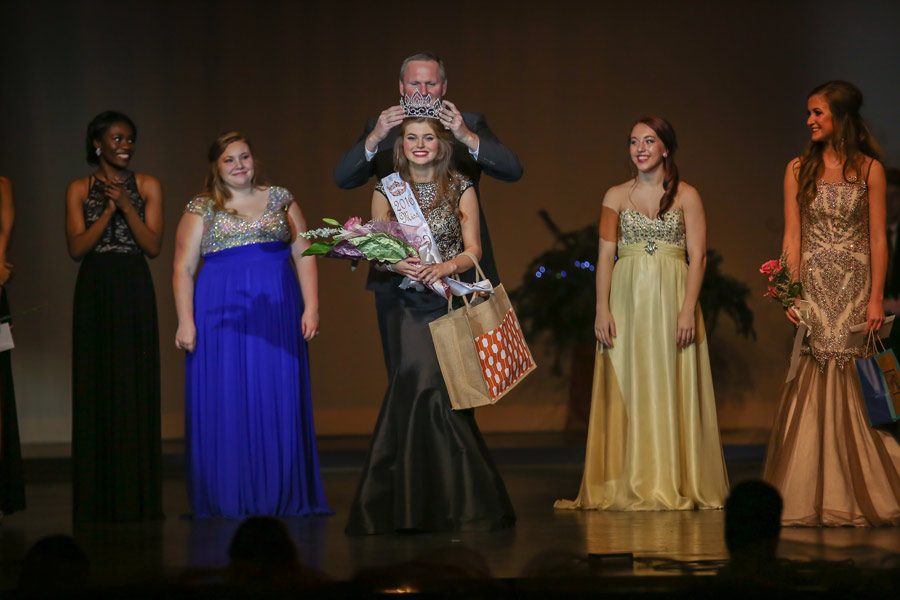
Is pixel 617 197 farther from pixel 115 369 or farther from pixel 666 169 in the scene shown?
pixel 115 369

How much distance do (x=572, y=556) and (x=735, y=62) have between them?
6591 millimetres

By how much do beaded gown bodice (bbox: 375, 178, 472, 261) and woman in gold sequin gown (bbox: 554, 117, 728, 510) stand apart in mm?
1089

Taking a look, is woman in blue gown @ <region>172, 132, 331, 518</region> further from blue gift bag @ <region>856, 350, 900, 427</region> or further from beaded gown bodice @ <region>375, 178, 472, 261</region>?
blue gift bag @ <region>856, 350, 900, 427</region>

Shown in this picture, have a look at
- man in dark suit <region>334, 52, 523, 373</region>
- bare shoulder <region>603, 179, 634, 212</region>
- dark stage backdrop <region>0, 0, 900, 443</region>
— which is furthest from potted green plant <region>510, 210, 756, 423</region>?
man in dark suit <region>334, 52, 523, 373</region>

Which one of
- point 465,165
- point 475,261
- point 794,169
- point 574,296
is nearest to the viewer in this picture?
point 475,261

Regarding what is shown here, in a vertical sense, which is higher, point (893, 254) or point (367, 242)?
point (893, 254)

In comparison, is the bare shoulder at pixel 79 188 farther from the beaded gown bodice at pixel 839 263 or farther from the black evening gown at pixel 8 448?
the beaded gown bodice at pixel 839 263

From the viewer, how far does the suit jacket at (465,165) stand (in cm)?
545

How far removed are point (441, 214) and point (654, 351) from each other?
133 cm

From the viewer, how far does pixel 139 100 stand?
32.1 feet

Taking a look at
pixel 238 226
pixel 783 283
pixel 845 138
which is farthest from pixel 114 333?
pixel 845 138

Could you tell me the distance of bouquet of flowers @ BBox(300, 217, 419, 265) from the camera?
5.11 m

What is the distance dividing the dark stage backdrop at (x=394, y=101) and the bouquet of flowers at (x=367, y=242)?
182 inches

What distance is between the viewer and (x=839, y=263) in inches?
212
